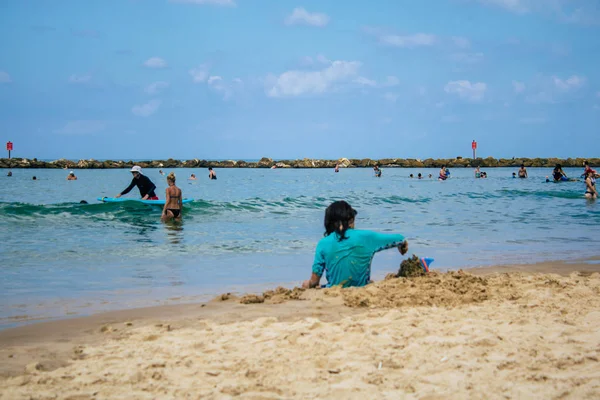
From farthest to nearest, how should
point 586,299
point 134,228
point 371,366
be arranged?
1. point 134,228
2. point 586,299
3. point 371,366

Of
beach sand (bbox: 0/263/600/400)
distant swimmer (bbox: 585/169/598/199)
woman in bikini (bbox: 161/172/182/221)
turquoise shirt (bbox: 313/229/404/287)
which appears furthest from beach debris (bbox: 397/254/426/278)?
distant swimmer (bbox: 585/169/598/199)

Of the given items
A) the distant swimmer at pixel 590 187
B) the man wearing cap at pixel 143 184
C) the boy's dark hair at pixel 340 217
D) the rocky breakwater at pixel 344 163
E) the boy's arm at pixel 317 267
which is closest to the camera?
the boy's dark hair at pixel 340 217

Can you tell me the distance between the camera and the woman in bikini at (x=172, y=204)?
16422 mm

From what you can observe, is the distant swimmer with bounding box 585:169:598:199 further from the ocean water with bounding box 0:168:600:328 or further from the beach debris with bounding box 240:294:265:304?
the beach debris with bounding box 240:294:265:304

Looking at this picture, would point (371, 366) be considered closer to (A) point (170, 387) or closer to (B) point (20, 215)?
(A) point (170, 387)

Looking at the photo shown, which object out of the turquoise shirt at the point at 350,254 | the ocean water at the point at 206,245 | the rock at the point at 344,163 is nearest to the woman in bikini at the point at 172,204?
the ocean water at the point at 206,245

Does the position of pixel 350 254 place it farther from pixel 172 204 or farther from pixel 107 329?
pixel 172 204

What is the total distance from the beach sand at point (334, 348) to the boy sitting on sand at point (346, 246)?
23 centimetres

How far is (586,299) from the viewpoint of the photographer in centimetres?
605

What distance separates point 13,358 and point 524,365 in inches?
156

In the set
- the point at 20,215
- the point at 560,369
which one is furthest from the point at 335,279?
the point at 20,215

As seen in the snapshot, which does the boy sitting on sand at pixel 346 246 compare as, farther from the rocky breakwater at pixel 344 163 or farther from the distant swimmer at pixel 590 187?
the rocky breakwater at pixel 344 163

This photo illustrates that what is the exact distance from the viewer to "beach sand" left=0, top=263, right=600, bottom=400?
11.9 feet

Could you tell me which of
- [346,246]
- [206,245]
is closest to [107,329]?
[346,246]
